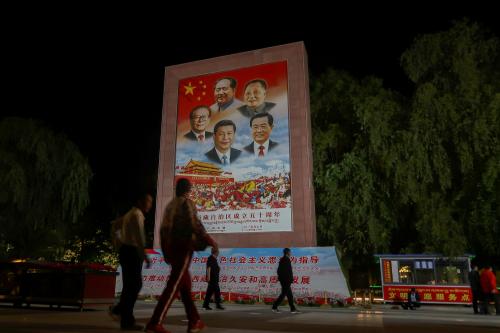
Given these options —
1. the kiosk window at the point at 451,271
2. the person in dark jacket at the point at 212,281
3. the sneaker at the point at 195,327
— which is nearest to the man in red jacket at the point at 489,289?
the kiosk window at the point at 451,271

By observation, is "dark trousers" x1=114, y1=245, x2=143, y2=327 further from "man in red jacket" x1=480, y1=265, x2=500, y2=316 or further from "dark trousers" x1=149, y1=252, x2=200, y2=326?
"man in red jacket" x1=480, y1=265, x2=500, y2=316

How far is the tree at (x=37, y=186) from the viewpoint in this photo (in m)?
19.5

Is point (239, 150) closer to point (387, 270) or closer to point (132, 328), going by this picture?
point (387, 270)

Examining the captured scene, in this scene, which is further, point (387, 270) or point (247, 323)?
point (387, 270)

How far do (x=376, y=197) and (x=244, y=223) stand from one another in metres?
5.76

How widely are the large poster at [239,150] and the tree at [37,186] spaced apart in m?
6.65

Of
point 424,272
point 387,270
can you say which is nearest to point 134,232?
point 387,270

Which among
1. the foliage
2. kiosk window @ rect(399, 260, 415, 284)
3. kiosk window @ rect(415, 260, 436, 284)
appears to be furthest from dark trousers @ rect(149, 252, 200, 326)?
the foliage

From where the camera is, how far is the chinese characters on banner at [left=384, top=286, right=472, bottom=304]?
1470cm

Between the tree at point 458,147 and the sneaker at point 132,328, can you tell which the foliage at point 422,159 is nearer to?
the tree at point 458,147

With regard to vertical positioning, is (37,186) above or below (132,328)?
above

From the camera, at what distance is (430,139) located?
16703 millimetres

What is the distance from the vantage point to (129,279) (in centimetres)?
504

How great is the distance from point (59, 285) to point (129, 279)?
17.7 feet
